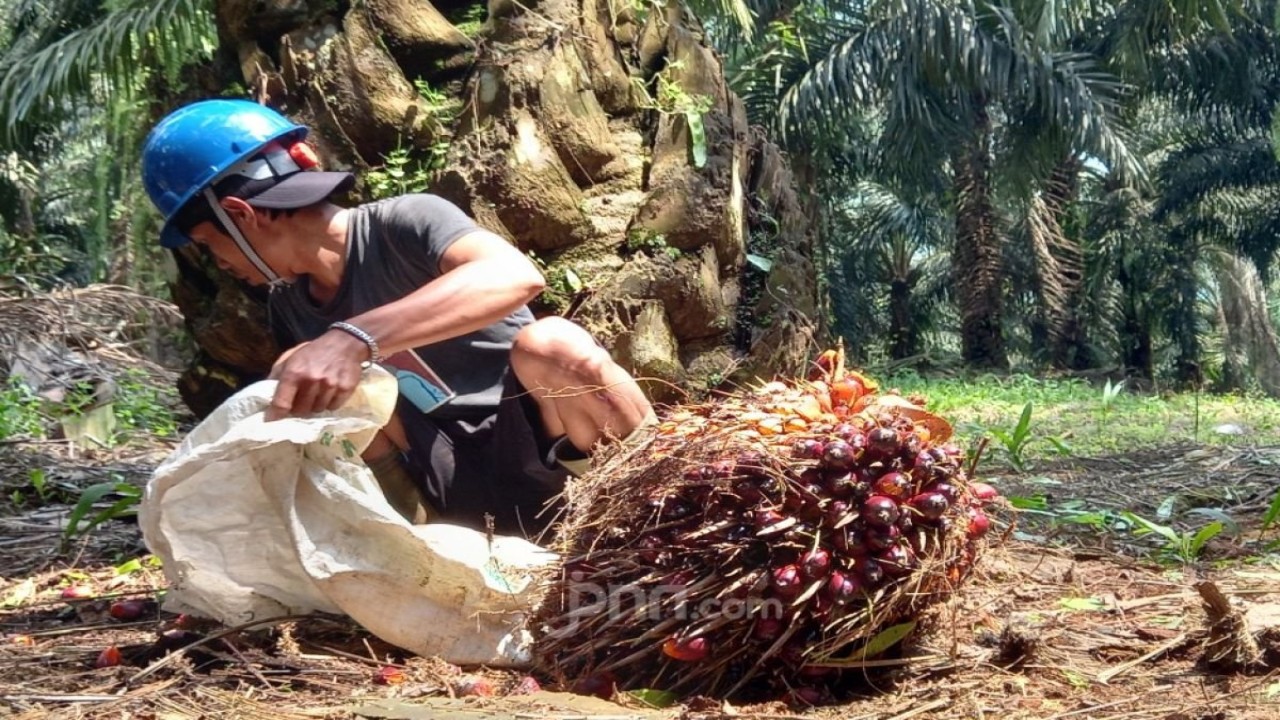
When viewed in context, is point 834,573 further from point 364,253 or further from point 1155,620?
point 364,253

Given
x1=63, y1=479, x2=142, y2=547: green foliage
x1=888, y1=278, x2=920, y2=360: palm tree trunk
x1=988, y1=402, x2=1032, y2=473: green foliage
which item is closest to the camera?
x1=63, y1=479, x2=142, y2=547: green foliage

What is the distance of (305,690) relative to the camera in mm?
1925

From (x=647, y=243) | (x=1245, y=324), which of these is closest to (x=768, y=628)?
(x=647, y=243)

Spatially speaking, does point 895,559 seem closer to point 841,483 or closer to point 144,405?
point 841,483

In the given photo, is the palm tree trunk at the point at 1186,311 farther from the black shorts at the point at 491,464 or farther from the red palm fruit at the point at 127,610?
the red palm fruit at the point at 127,610

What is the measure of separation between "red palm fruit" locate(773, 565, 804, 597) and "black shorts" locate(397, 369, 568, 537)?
768 millimetres

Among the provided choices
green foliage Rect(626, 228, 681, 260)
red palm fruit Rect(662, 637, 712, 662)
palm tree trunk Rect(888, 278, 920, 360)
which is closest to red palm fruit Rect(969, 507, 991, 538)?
red palm fruit Rect(662, 637, 712, 662)

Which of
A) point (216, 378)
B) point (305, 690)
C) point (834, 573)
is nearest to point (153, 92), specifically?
point (216, 378)

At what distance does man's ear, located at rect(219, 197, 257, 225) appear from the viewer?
2.36m

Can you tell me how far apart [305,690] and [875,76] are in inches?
426

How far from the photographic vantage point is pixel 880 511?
171 centimetres

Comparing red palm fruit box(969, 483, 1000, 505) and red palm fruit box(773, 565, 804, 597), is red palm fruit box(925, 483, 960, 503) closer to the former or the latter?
red palm fruit box(969, 483, 1000, 505)

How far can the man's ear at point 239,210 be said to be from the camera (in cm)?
236

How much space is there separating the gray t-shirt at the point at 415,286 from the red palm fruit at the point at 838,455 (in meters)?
0.91
